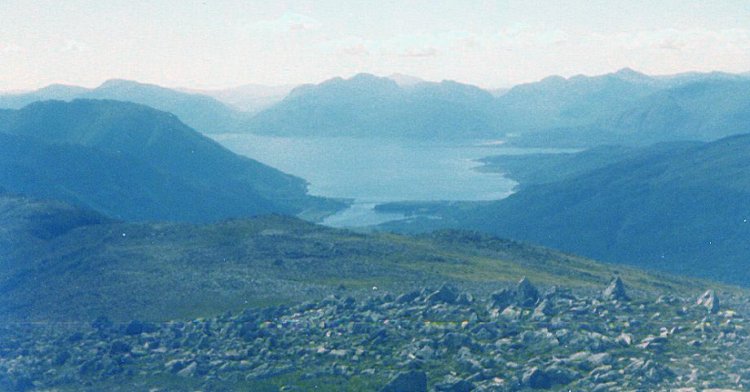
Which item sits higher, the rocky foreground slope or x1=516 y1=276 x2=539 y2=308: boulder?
x1=516 y1=276 x2=539 y2=308: boulder

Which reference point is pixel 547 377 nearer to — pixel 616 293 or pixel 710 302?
pixel 710 302

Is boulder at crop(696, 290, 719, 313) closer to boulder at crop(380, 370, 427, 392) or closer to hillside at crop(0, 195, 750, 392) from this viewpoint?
hillside at crop(0, 195, 750, 392)

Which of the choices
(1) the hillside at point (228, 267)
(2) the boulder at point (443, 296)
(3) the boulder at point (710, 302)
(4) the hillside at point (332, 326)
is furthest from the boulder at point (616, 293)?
(1) the hillside at point (228, 267)

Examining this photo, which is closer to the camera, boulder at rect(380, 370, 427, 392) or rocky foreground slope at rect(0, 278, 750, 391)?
rocky foreground slope at rect(0, 278, 750, 391)

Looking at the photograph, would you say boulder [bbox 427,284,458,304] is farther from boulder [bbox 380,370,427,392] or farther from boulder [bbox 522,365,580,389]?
boulder [bbox 522,365,580,389]

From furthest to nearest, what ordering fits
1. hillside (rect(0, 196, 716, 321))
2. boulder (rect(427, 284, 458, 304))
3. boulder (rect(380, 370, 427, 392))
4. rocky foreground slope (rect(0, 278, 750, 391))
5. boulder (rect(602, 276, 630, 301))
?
1. hillside (rect(0, 196, 716, 321))
2. boulder (rect(427, 284, 458, 304))
3. boulder (rect(602, 276, 630, 301))
4. boulder (rect(380, 370, 427, 392))
5. rocky foreground slope (rect(0, 278, 750, 391))

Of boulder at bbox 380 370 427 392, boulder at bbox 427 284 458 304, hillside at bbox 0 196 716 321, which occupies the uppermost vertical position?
boulder at bbox 427 284 458 304

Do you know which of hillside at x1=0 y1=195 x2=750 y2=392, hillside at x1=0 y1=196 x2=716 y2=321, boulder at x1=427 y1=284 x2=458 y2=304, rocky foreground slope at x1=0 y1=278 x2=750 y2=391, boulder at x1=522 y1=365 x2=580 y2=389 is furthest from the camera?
hillside at x1=0 y1=196 x2=716 y2=321

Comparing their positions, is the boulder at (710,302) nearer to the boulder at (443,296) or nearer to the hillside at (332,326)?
the hillside at (332,326)

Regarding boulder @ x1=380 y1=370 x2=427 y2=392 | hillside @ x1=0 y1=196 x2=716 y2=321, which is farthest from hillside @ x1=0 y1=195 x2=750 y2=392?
hillside @ x1=0 y1=196 x2=716 y2=321
